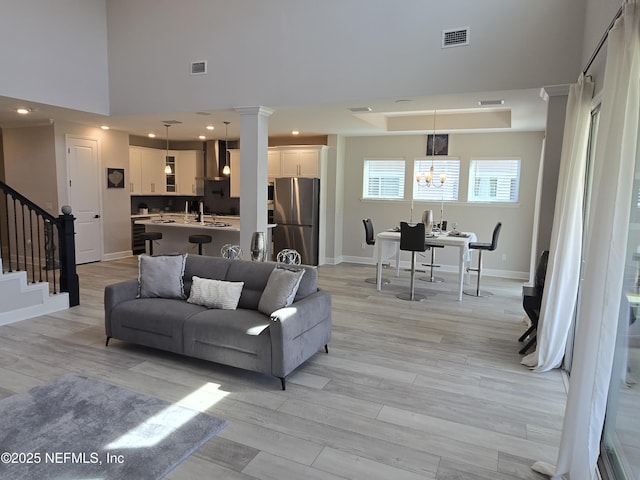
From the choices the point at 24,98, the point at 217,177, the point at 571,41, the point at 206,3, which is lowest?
the point at 217,177

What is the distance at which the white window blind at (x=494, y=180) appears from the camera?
7.66 metres

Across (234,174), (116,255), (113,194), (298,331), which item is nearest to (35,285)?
(298,331)

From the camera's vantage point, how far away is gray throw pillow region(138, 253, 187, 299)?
13.7ft

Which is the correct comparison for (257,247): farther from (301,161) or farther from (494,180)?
(494,180)

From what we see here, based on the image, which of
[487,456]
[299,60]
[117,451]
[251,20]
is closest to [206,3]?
[251,20]

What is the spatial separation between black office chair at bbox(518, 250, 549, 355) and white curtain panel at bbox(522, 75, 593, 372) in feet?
1.24

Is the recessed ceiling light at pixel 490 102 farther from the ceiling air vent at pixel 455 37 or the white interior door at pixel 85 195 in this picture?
the white interior door at pixel 85 195

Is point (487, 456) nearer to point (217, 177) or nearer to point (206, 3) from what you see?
point (206, 3)

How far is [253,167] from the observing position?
5836mm

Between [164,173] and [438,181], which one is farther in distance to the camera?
[164,173]

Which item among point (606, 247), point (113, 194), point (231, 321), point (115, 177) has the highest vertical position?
point (115, 177)

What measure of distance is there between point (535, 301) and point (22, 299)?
5.68 meters

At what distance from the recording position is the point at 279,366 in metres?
3.23

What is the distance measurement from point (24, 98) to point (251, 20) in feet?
10.9
